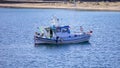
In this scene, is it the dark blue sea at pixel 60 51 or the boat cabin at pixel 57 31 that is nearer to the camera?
the dark blue sea at pixel 60 51

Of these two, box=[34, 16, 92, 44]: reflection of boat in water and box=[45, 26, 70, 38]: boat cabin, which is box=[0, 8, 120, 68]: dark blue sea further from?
box=[45, 26, 70, 38]: boat cabin

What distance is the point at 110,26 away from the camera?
9969 cm

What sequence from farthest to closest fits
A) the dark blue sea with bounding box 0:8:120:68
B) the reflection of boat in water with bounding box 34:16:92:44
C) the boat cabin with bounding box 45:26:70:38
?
the boat cabin with bounding box 45:26:70:38
the reflection of boat in water with bounding box 34:16:92:44
the dark blue sea with bounding box 0:8:120:68

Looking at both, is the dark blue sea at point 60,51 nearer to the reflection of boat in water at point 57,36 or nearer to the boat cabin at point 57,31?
the reflection of boat in water at point 57,36

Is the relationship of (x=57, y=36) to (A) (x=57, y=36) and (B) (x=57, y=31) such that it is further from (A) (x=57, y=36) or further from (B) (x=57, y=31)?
(B) (x=57, y=31)

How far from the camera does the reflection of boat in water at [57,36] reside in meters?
73.6

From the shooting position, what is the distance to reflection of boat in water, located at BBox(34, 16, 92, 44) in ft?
242

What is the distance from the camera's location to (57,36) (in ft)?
243

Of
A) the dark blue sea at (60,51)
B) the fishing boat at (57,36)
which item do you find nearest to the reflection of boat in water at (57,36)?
the fishing boat at (57,36)

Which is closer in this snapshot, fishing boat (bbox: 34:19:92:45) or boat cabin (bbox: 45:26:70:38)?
fishing boat (bbox: 34:19:92:45)

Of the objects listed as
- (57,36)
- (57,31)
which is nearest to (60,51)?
(57,36)

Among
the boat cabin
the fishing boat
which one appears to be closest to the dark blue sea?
the fishing boat

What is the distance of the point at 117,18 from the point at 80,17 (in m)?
8.00

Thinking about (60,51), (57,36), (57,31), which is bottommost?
(57,36)
